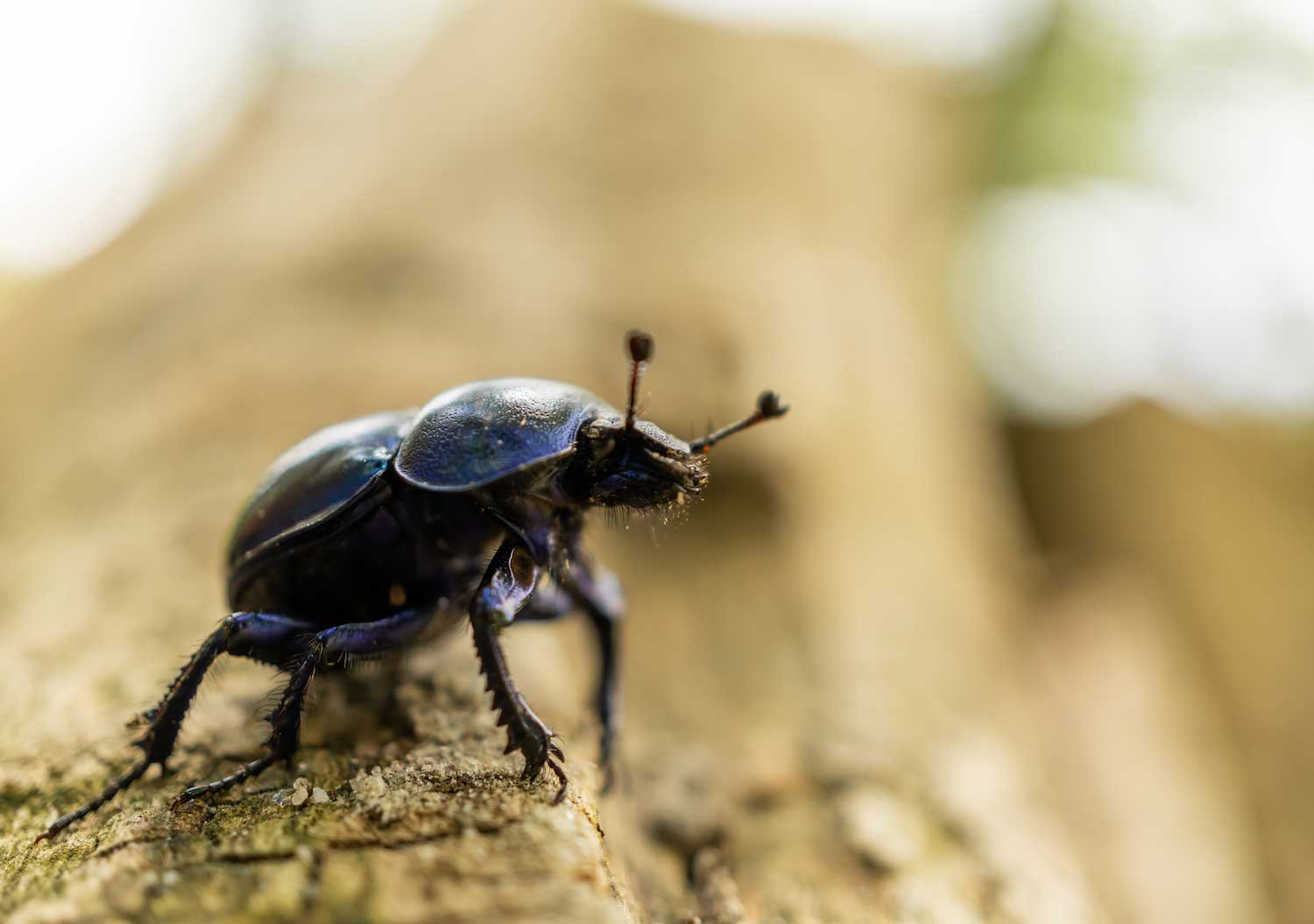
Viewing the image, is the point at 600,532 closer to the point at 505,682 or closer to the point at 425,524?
the point at 425,524

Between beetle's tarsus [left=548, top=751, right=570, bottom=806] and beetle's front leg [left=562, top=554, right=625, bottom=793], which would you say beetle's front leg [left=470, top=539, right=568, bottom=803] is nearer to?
beetle's tarsus [left=548, top=751, right=570, bottom=806]

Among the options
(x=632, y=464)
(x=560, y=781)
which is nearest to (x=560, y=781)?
(x=560, y=781)

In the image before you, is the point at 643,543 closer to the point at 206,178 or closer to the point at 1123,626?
the point at 1123,626

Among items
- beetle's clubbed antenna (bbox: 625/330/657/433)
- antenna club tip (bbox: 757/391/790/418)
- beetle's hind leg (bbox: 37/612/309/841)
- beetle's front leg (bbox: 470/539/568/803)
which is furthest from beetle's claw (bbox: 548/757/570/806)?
antenna club tip (bbox: 757/391/790/418)

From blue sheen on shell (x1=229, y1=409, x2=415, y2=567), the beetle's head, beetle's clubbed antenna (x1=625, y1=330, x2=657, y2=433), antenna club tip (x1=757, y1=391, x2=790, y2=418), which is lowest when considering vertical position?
blue sheen on shell (x1=229, y1=409, x2=415, y2=567)

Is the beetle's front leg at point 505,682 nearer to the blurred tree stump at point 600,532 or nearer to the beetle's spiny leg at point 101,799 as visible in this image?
the blurred tree stump at point 600,532

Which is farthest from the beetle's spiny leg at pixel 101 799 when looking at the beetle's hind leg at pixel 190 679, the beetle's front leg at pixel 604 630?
the beetle's front leg at pixel 604 630

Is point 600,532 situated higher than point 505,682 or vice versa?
point 505,682
